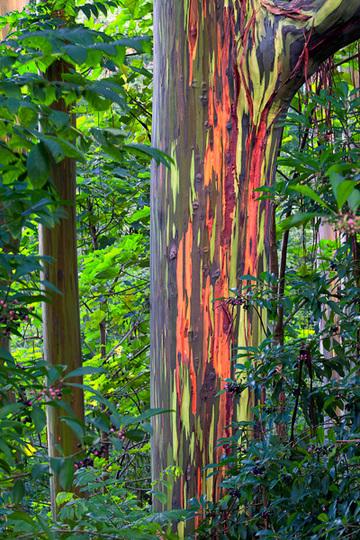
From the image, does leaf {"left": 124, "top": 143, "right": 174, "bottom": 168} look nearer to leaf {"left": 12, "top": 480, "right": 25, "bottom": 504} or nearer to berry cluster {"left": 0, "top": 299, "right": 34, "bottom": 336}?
berry cluster {"left": 0, "top": 299, "right": 34, "bottom": 336}

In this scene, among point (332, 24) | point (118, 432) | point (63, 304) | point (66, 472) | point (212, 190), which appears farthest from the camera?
point (63, 304)

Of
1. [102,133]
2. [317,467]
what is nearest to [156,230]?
[317,467]

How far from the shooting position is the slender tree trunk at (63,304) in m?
4.62

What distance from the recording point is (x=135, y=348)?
634 cm

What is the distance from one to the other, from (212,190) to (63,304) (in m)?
1.63

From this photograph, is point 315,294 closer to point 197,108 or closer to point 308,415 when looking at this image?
point 308,415

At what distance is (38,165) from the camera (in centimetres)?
143

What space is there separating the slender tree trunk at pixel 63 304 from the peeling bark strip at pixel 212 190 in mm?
1311

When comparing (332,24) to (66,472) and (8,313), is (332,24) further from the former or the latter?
(66,472)

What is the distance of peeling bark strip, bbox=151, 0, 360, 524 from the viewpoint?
10.7 ft

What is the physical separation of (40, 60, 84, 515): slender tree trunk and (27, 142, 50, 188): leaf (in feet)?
10.4

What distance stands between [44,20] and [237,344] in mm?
2326

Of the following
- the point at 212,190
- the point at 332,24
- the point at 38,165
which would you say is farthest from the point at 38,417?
the point at 332,24

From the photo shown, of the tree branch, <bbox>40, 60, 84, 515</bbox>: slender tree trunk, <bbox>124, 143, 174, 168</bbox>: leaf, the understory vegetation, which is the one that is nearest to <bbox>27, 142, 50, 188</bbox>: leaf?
the understory vegetation
